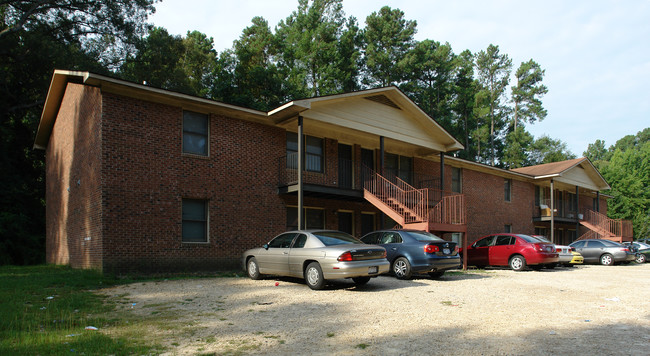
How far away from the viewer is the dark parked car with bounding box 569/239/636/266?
2311 cm

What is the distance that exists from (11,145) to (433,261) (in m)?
25.1

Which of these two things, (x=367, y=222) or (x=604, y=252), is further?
(x=604, y=252)

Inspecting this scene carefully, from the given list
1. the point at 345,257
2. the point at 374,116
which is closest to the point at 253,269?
the point at 345,257

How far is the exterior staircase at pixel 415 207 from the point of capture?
16844mm

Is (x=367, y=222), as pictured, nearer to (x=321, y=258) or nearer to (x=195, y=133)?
(x=195, y=133)

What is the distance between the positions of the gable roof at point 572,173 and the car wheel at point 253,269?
76.3ft

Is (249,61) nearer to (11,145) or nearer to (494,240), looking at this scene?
(11,145)

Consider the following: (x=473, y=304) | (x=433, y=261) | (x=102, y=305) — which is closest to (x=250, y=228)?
(x=433, y=261)

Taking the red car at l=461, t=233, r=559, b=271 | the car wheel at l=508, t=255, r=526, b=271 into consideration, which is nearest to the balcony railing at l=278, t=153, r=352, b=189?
the red car at l=461, t=233, r=559, b=271

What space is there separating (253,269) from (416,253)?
14.7 ft

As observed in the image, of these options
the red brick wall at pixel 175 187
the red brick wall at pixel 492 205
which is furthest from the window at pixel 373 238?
the red brick wall at pixel 492 205

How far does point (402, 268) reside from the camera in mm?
12984

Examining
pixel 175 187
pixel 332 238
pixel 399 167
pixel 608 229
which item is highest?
pixel 399 167

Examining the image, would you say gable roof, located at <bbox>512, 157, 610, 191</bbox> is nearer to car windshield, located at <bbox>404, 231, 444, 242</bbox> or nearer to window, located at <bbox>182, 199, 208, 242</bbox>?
car windshield, located at <bbox>404, 231, 444, 242</bbox>
